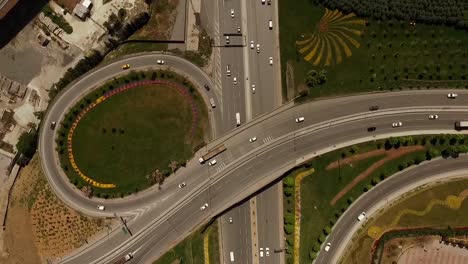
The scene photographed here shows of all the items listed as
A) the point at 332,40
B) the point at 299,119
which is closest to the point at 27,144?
the point at 299,119

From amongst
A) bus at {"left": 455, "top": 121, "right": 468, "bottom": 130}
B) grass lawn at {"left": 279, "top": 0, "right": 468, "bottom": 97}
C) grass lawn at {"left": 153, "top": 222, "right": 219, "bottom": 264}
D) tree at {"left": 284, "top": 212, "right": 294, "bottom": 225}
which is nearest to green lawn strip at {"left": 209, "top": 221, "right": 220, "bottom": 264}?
grass lawn at {"left": 153, "top": 222, "right": 219, "bottom": 264}

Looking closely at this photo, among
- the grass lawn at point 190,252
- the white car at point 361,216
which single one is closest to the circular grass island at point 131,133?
the grass lawn at point 190,252

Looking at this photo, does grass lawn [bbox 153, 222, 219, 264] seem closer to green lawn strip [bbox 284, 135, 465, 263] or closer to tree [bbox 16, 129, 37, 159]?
green lawn strip [bbox 284, 135, 465, 263]

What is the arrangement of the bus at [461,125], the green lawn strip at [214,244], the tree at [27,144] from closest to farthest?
the tree at [27,144]
the bus at [461,125]
the green lawn strip at [214,244]

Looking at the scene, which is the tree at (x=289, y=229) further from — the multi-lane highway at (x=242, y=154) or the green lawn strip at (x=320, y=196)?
the multi-lane highway at (x=242, y=154)

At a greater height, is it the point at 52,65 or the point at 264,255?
the point at 52,65

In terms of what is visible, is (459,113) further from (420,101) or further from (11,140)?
(11,140)

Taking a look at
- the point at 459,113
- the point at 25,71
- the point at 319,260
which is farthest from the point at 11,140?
the point at 459,113
